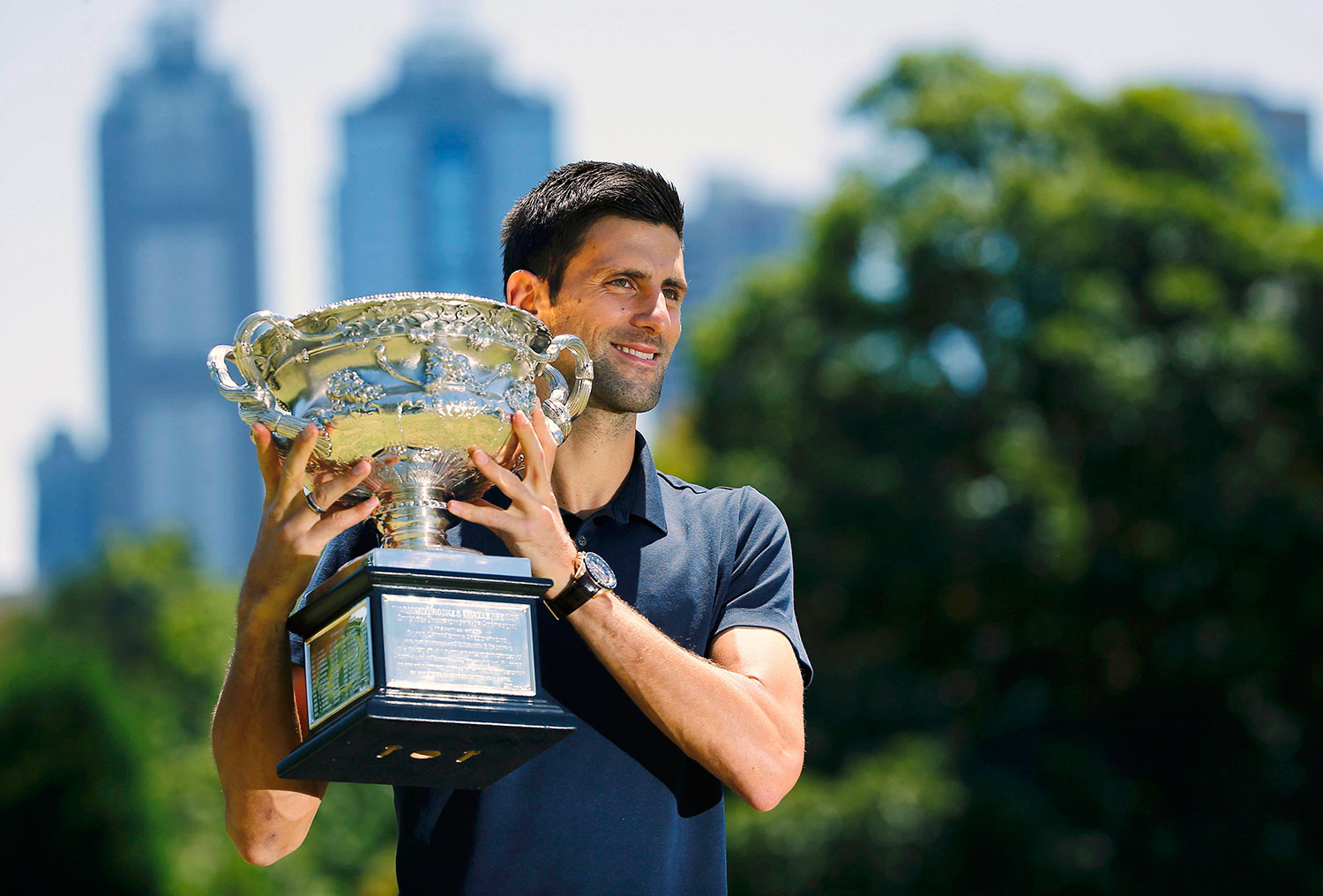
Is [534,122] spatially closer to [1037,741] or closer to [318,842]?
[318,842]

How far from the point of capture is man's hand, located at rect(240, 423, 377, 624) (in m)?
2.49

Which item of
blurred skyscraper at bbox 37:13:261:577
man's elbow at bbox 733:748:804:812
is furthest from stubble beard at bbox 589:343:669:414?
blurred skyscraper at bbox 37:13:261:577

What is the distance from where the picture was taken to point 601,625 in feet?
8.24

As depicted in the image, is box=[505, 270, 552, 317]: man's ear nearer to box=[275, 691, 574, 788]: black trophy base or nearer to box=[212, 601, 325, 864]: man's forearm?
box=[212, 601, 325, 864]: man's forearm

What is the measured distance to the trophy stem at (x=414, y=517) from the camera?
260 cm

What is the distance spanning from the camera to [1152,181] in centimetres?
1844

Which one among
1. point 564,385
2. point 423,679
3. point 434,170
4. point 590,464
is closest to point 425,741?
Result: point 423,679

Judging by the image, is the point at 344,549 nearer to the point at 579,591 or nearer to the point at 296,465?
the point at 296,465

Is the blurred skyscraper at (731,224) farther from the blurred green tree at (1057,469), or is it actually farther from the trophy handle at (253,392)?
the trophy handle at (253,392)

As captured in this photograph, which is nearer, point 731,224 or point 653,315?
point 653,315

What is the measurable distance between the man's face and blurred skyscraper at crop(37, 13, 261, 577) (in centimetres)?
14460

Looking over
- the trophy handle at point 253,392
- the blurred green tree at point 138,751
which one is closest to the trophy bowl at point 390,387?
the trophy handle at point 253,392

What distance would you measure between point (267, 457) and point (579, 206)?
2.48 feet

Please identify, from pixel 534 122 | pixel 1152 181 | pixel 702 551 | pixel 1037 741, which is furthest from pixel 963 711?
pixel 534 122
